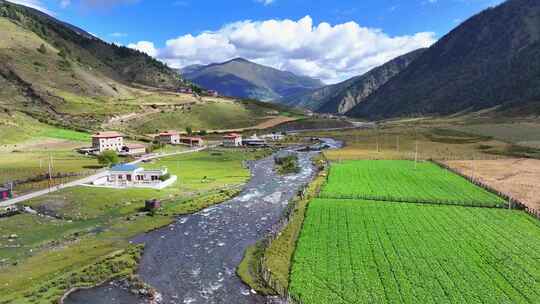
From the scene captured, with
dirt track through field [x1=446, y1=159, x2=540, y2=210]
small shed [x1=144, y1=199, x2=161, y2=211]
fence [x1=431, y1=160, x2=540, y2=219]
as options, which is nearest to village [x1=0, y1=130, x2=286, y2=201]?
small shed [x1=144, y1=199, x2=161, y2=211]

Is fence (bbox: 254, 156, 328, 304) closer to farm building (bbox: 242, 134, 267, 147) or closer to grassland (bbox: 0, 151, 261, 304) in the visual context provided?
grassland (bbox: 0, 151, 261, 304)

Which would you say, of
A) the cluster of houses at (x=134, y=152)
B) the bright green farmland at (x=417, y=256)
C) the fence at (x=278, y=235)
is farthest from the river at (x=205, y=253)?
the cluster of houses at (x=134, y=152)

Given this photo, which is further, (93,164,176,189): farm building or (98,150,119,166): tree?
(98,150,119,166): tree

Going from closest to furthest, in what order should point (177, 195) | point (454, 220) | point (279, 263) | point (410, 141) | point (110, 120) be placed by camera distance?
1. point (279, 263)
2. point (454, 220)
3. point (177, 195)
4. point (410, 141)
5. point (110, 120)

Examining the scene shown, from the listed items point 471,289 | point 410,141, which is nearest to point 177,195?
point 471,289

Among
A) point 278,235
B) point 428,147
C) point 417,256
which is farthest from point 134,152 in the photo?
point 417,256

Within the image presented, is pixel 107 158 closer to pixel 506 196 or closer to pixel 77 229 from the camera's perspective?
pixel 77 229

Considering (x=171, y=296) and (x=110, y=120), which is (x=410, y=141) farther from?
(x=171, y=296)
